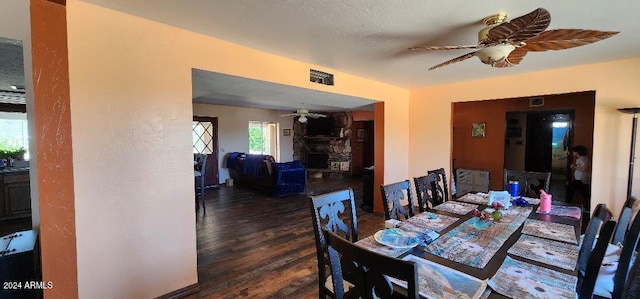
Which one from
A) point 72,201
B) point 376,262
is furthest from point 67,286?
point 376,262

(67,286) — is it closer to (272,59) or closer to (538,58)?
(272,59)

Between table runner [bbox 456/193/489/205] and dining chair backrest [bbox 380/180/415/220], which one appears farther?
table runner [bbox 456/193/489/205]

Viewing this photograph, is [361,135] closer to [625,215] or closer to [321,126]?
[321,126]

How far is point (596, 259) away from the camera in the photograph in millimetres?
1026

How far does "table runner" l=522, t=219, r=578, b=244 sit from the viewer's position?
147 centimetres

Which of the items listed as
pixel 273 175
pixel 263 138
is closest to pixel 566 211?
pixel 273 175

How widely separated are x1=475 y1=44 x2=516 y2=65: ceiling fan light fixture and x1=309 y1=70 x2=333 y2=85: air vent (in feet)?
5.68

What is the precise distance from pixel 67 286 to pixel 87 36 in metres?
1.60

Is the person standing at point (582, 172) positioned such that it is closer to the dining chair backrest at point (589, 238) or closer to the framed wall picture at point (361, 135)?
the dining chair backrest at point (589, 238)

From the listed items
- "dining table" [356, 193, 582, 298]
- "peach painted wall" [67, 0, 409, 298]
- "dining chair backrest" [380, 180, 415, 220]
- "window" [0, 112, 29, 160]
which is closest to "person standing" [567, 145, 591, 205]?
"dining table" [356, 193, 582, 298]

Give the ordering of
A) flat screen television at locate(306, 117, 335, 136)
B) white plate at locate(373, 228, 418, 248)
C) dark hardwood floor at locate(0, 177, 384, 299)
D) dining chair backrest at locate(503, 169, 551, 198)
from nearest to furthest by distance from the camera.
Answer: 1. white plate at locate(373, 228, 418, 248)
2. dark hardwood floor at locate(0, 177, 384, 299)
3. dining chair backrest at locate(503, 169, 551, 198)
4. flat screen television at locate(306, 117, 335, 136)

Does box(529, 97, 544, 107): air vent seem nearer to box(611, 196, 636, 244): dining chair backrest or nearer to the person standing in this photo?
the person standing

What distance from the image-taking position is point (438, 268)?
1132 millimetres

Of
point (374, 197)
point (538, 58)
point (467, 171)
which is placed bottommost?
point (374, 197)
